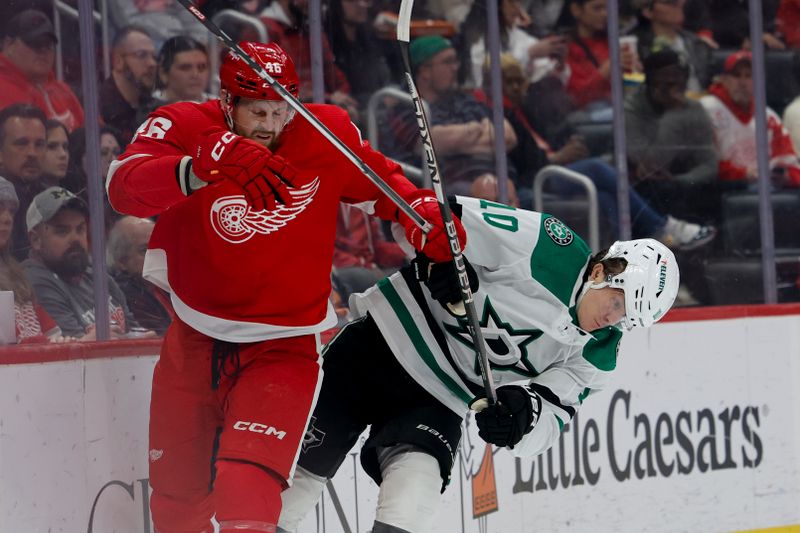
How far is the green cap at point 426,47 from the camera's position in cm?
451

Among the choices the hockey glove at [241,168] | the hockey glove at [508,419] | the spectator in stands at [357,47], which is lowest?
the hockey glove at [508,419]

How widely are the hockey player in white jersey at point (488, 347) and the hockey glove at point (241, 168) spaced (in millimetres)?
618

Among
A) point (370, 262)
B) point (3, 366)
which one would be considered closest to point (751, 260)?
point (370, 262)

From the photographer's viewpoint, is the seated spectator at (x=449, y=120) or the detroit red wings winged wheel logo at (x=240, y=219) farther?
the seated spectator at (x=449, y=120)

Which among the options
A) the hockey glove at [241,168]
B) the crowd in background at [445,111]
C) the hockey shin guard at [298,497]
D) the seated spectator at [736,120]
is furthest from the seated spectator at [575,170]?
the hockey glove at [241,168]

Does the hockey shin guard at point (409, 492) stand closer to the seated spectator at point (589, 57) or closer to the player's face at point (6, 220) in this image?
the player's face at point (6, 220)

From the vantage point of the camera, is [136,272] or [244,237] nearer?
[244,237]

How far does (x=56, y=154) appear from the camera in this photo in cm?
343

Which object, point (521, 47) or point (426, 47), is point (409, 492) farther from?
point (521, 47)

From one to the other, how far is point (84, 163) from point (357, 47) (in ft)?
3.81

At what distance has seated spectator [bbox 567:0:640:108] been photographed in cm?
490

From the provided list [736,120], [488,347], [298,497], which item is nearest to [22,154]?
[298,497]

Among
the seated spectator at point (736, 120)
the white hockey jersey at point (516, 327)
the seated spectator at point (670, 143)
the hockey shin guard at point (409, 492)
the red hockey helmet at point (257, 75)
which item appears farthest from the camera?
the seated spectator at point (736, 120)

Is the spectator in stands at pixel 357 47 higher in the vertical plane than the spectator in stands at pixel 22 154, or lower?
higher
